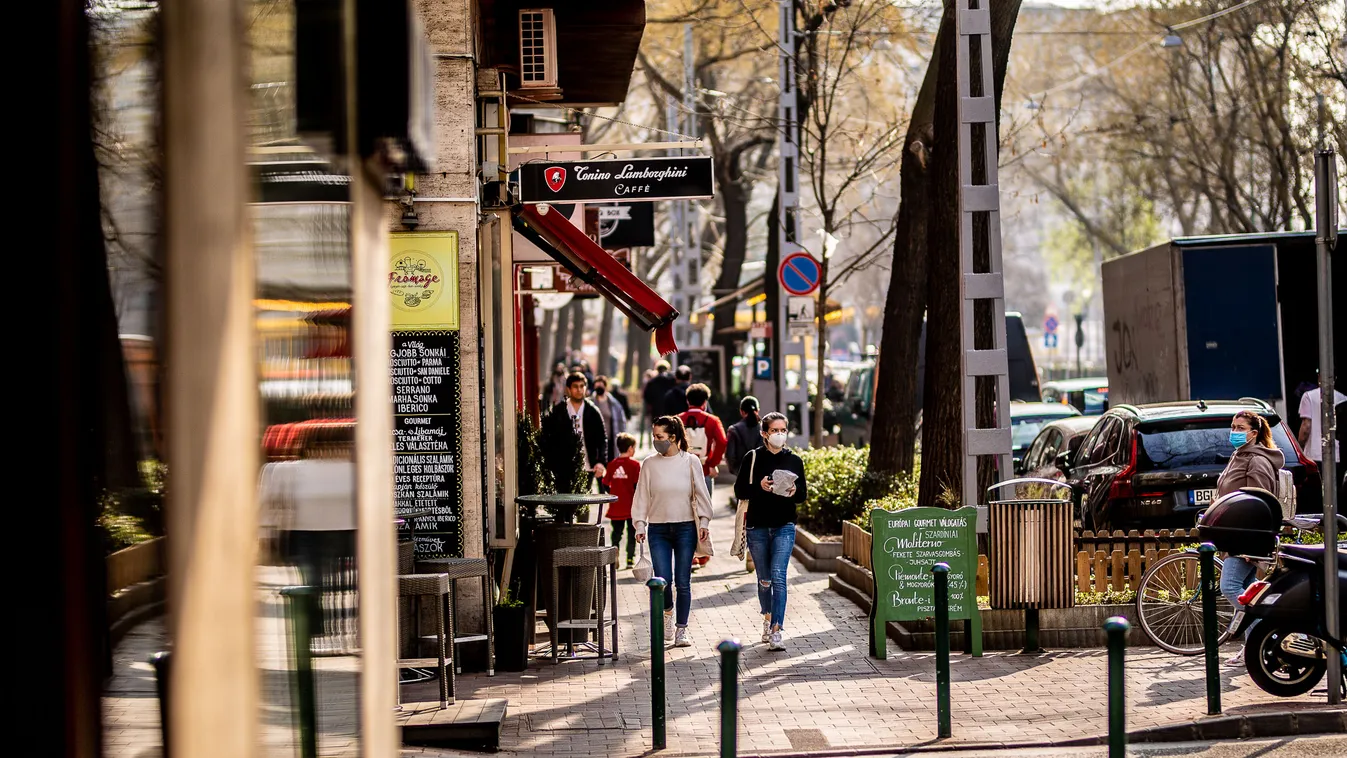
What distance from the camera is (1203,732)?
8773mm

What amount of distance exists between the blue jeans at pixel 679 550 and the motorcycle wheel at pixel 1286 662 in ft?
13.7

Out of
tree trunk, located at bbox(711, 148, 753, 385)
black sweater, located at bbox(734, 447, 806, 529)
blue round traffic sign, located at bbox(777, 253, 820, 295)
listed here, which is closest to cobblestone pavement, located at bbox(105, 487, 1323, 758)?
black sweater, located at bbox(734, 447, 806, 529)

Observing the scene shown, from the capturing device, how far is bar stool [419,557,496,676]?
1037cm

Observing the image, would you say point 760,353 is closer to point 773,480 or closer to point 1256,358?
point 1256,358

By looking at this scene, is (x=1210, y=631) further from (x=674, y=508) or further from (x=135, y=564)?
(x=135, y=564)

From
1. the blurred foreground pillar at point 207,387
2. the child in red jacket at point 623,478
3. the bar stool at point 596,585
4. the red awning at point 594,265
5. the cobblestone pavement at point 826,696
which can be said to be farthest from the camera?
the child in red jacket at point 623,478

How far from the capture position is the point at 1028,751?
8453mm

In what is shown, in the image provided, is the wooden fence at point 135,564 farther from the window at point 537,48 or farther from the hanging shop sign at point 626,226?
the hanging shop sign at point 626,226

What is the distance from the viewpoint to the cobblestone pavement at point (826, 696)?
28.9 ft

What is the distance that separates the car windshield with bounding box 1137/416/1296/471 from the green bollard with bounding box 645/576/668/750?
756 centimetres

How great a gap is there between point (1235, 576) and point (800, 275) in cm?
1051

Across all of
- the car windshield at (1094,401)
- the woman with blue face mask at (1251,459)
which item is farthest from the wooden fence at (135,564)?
the car windshield at (1094,401)

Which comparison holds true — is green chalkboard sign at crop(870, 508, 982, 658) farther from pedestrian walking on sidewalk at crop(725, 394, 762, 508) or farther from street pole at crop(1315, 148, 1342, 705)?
pedestrian walking on sidewalk at crop(725, 394, 762, 508)

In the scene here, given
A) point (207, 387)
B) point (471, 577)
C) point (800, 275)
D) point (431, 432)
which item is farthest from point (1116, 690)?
point (800, 275)
